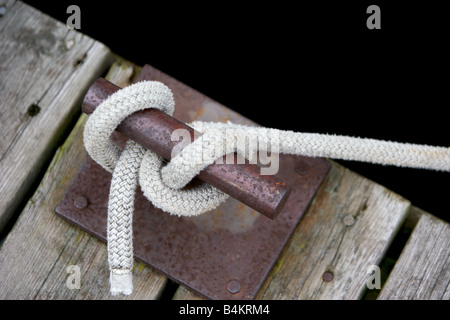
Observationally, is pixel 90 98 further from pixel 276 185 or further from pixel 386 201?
pixel 386 201

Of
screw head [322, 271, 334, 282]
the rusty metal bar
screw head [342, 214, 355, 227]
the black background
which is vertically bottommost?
screw head [322, 271, 334, 282]

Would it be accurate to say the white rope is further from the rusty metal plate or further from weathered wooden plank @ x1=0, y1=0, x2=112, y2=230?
weathered wooden plank @ x1=0, y1=0, x2=112, y2=230

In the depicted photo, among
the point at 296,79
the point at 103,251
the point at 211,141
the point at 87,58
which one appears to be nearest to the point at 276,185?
the point at 211,141

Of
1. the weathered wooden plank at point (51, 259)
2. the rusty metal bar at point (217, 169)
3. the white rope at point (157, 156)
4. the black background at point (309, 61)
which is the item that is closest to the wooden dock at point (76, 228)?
the weathered wooden plank at point (51, 259)

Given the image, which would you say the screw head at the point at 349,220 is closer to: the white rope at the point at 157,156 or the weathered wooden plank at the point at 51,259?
the white rope at the point at 157,156

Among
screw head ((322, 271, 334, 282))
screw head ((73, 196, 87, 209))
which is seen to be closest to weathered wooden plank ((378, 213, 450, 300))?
screw head ((322, 271, 334, 282))
